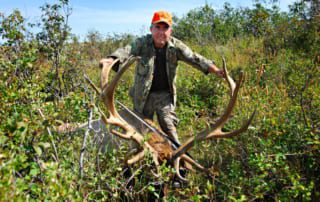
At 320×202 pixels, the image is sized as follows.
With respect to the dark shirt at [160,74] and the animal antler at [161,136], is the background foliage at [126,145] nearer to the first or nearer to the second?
the animal antler at [161,136]

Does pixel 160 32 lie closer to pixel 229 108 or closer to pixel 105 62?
pixel 105 62

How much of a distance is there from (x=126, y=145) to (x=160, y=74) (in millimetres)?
1051

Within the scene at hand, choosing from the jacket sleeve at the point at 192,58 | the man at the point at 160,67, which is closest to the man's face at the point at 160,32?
the man at the point at 160,67

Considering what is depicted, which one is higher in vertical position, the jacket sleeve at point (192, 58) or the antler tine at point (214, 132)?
the jacket sleeve at point (192, 58)

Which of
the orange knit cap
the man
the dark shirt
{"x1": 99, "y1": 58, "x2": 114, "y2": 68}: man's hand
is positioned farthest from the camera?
the dark shirt

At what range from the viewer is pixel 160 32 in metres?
5.04

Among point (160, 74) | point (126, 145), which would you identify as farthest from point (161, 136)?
point (160, 74)

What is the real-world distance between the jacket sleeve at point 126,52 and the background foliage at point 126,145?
0.55m

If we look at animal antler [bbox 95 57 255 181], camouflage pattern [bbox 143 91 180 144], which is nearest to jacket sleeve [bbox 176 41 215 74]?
camouflage pattern [bbox 143 91 180 144]

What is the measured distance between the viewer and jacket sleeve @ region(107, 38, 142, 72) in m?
4.98

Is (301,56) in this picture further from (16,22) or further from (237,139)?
(16,22)

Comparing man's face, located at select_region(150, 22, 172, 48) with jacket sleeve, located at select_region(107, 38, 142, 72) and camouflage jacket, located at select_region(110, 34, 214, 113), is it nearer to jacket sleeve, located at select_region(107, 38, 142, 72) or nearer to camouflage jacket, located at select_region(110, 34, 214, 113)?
camouflage jacket, located at select_region(110, 34, 214, 113)

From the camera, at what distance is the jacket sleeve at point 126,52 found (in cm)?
498

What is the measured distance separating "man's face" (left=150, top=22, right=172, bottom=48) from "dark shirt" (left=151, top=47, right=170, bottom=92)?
0.47 feet
